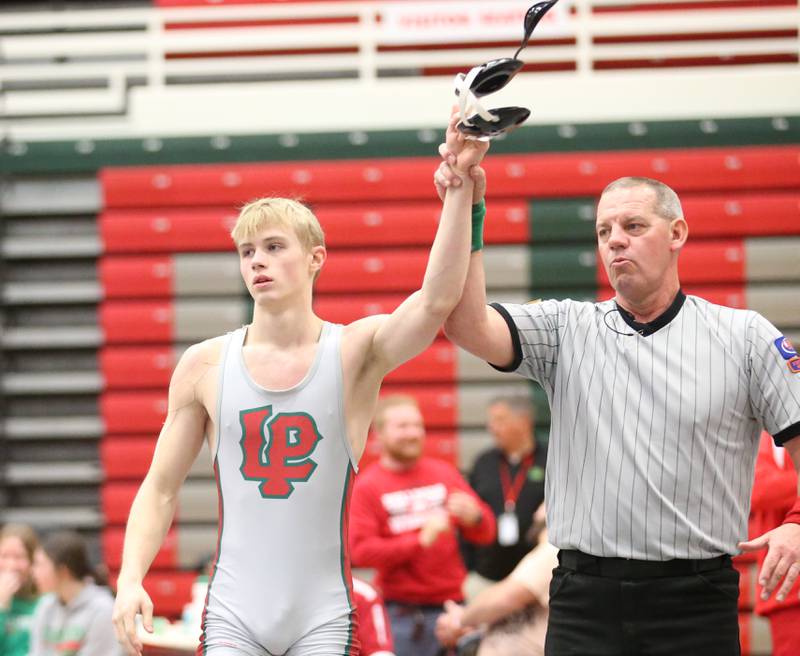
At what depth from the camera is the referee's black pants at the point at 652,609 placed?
3074 millimetres

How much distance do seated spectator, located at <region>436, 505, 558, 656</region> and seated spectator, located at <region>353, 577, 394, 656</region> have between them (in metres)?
0.37

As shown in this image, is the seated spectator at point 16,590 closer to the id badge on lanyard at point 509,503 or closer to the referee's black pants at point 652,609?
the id badge on lanyard at point 509,503

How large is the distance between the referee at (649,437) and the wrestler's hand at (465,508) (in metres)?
2.35

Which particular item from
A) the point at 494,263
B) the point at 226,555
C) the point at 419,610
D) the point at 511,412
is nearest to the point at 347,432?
the point at 226,555

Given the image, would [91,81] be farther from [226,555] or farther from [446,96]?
[226,555]

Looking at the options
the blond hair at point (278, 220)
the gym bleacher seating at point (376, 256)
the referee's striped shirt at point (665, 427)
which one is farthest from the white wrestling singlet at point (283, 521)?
the gym bleacher seating at point (376, 256)

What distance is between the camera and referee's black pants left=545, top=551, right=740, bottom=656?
307 centimetres

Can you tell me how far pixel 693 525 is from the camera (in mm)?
3088

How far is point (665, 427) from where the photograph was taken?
3.13 meters

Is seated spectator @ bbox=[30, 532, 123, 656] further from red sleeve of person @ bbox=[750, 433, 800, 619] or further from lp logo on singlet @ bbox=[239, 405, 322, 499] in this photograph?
red sleeve of person @ bbox=[750, 433, 800, 619]

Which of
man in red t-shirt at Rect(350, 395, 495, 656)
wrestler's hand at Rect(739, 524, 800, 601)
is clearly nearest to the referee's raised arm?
wrestler's hand at Rect(739, 524, 800, 601)

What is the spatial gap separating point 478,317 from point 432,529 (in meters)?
2.57

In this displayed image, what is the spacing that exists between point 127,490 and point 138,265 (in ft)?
5.46

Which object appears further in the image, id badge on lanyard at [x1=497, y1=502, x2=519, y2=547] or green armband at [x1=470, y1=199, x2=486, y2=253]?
id badge on lanyard at [x1=497, y1=502, x2=519, y2=547]
